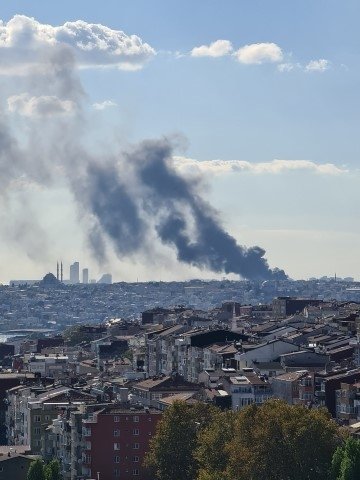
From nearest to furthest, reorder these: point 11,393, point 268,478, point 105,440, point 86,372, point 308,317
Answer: point 268,478
point 105,440
point 11,393
point 86,372
point 308,317

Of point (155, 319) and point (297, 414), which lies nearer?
point (297, 414)

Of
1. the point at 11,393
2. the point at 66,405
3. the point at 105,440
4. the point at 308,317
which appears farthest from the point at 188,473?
the point at 308,317

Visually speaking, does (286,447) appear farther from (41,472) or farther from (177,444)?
(41,472)

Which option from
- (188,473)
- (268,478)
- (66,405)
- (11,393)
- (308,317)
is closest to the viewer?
(268,478)

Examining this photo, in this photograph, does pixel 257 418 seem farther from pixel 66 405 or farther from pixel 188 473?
Answer: pixel 66 405

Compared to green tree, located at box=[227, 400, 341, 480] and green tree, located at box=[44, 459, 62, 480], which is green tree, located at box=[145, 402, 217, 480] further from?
green tree, located at box=[227, 400, 341, 480]

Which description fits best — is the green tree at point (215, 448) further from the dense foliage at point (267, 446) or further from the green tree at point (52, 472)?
the green tree at point (52, 472)
